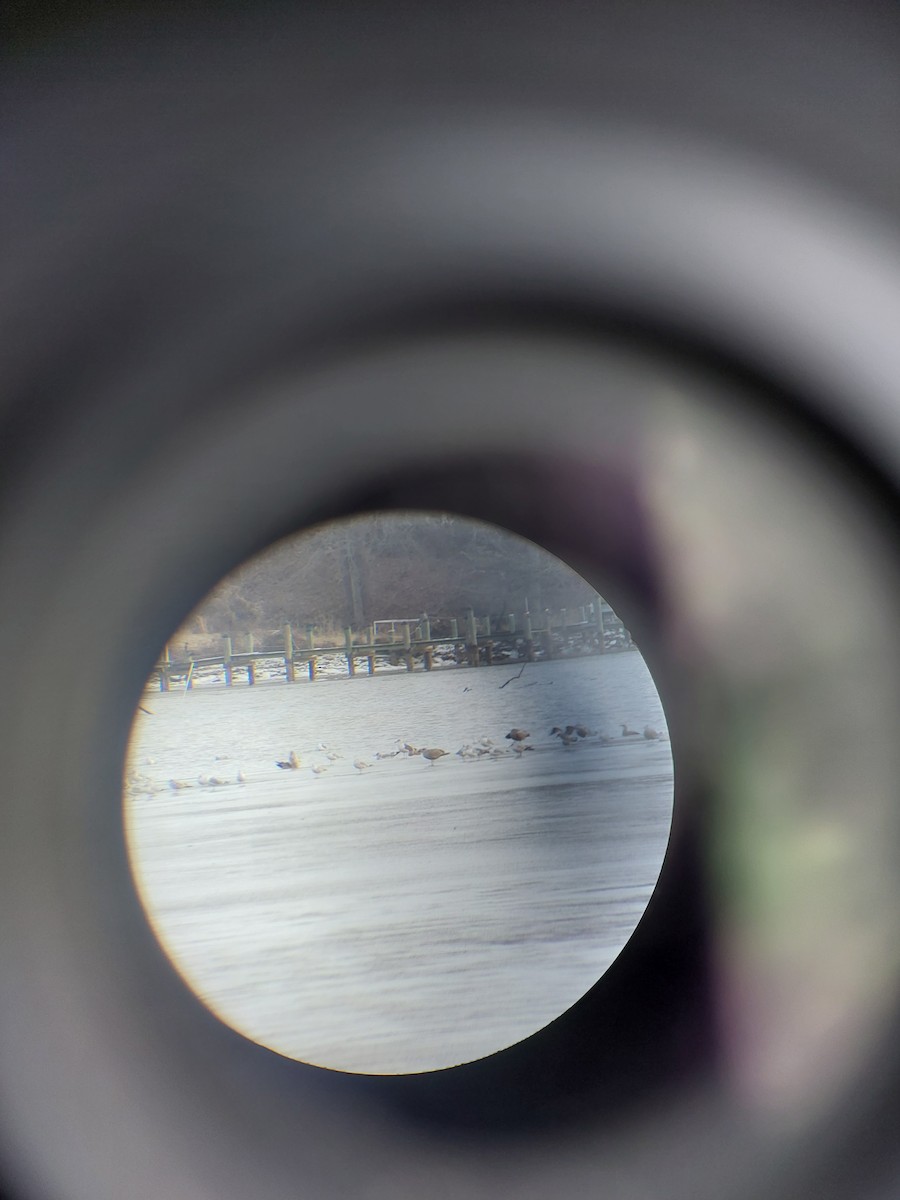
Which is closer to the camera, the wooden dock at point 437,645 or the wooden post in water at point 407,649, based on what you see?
the wooden dock at point 437,645

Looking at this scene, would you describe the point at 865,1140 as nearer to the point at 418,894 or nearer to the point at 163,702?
the point at 418,894

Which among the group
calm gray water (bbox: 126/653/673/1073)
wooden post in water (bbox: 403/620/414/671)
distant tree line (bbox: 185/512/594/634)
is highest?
distant tree line (bbox: 185/512/594/634)

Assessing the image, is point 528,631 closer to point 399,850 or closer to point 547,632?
point 547,632

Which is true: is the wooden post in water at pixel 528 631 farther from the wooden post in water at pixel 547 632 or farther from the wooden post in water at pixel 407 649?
the wooden post in water at pixel 407 649

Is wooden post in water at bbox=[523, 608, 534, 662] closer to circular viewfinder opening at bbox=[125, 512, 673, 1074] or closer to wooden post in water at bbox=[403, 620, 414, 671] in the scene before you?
circular viewfinder opening at bbox=[125, 512, 673, 1074]

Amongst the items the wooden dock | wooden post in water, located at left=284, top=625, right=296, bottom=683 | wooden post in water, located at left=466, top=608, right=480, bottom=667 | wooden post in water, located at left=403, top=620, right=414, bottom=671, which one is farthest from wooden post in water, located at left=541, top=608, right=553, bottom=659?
wooden post in water, located at left=284, top=625, right=296, bottom=683

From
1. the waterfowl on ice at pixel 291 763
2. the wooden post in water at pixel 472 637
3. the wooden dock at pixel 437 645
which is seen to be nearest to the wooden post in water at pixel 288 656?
the wooden dock at pixel 437 645

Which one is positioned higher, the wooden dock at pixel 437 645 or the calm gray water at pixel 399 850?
the wooden dock at pixel 437 645
